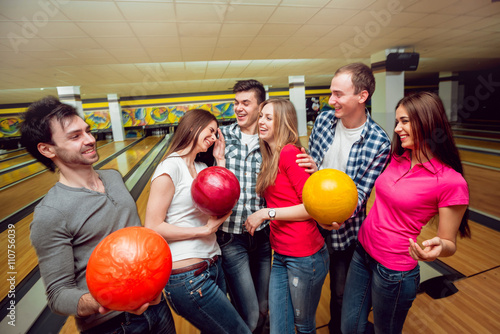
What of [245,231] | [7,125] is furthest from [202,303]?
[7,125]

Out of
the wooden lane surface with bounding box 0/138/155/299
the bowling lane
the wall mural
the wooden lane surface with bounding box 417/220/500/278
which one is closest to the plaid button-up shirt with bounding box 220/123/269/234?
the wooden lane surface with bounding box 417/220/500/278

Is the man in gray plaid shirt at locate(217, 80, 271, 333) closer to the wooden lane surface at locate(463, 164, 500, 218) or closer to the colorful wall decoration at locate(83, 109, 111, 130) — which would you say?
the wooden lane surface at locate(463, 164, 500, 218)

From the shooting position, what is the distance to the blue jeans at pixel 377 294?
0.94 metres

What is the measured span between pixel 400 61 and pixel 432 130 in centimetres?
527

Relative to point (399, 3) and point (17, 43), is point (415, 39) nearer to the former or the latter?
point (399, 3)

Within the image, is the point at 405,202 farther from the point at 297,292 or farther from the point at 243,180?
the point at 243,180

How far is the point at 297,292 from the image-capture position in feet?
3.24

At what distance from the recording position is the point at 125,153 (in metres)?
8.34

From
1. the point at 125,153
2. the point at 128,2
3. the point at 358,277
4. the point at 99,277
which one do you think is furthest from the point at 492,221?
the point at 125,153

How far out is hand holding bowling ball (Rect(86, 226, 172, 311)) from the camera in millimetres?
594

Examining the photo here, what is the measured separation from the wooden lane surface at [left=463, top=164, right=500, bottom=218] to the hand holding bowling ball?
11.4 ft

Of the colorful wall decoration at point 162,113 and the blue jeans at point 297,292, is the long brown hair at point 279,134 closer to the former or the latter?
the blue jeans at point 297,292

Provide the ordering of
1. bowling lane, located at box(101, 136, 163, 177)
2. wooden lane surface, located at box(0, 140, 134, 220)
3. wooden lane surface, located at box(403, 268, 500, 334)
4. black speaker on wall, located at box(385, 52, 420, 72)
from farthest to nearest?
1. bowling lane, located at box(101, 136, 163, 177)
2. black speaker on wall, located at box(385, 52, 420, 72)
3. wooden lane surface, located at box(0, 140, 134, 220)
4. wooden lane surface, located at box(403, 268, 500, 334)

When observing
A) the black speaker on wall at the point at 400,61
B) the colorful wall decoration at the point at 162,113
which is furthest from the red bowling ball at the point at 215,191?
the colorful wall decoration at the point at 162,113
